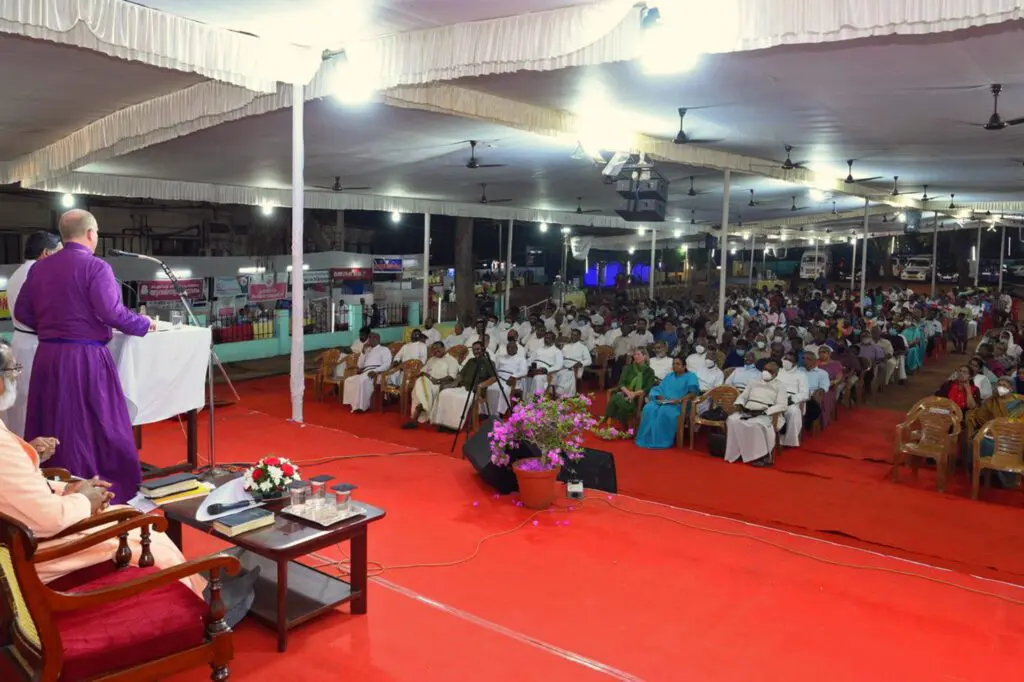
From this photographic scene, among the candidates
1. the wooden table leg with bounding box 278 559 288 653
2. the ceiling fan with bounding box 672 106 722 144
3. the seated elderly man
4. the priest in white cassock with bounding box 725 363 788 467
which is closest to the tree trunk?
the ceiling fan with bounding box 672 106 722 144

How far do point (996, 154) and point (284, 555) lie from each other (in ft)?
36.8

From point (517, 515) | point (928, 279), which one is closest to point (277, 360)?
point (517, 515)

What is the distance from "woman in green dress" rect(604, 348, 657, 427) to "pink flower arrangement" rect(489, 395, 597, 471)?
3686 millimetres

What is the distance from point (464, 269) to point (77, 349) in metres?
17.1

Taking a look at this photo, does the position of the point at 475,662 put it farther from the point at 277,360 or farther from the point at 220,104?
the point at 277,360

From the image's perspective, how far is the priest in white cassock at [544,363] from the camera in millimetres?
10250

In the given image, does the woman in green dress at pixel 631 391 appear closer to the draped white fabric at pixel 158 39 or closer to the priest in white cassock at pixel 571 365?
the priest in white cassock at pixel 571 365

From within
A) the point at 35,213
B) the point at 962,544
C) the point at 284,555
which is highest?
the point at 35,213

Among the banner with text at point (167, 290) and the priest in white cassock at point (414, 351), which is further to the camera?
the banner with text at point (167, 290)

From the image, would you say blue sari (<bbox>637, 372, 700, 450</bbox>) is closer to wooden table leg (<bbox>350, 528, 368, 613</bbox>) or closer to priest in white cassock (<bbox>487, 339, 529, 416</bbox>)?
priest in white cassock (<bbox>487, 339, 529, 416</bbox>)

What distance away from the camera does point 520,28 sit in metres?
5.07

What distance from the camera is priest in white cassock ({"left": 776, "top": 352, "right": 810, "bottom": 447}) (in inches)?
324

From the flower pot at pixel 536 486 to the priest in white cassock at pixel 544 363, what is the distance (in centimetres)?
489

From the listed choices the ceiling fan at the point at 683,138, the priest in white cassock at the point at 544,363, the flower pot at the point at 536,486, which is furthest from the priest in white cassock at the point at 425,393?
the flower pot at the point at 536,486
